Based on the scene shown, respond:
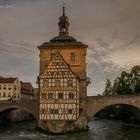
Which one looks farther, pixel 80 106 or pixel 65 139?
pixel 80 106

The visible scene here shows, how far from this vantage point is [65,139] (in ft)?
112

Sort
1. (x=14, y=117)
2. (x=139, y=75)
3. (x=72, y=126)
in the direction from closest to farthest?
1. (x=72, y=126)
2. (x=139, y=75)
3. (x=14, y=117)

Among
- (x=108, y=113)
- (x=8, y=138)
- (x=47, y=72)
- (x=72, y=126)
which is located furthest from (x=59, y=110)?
(x=108, y=113)

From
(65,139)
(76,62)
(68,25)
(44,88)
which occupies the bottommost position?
(65,139)

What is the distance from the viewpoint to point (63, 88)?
135 ft

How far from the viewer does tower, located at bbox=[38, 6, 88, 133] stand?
40625mm

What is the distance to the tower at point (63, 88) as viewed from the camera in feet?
133

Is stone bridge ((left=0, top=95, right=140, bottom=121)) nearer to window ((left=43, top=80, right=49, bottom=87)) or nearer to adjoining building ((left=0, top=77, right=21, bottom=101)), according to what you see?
window ((left=43, top=80, right=49, bottom=87))

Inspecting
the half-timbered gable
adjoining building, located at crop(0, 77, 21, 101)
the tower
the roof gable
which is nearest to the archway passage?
adjoining building, located at crop(0, 77, 21, 101)

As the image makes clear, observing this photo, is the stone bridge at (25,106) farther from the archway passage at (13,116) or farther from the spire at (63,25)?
the spire at (63,25)

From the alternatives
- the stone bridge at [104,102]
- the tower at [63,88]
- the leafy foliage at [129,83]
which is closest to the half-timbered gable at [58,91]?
the tower at [63,88]

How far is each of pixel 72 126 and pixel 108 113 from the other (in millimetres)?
33250

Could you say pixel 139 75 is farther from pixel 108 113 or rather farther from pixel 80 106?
pixel 108 113

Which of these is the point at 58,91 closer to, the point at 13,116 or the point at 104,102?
the point at 104,102
